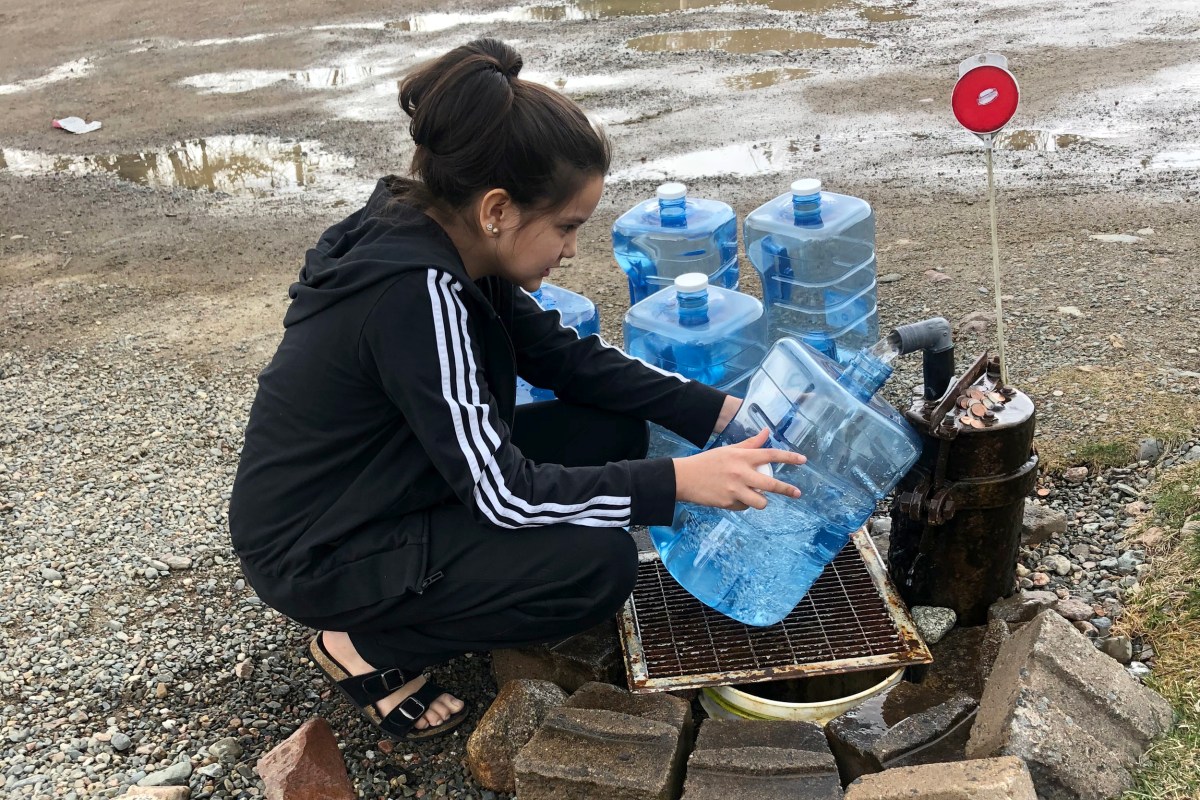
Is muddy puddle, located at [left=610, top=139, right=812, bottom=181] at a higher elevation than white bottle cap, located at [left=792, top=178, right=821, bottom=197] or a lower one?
lower

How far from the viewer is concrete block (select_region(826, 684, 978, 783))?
2168 mm

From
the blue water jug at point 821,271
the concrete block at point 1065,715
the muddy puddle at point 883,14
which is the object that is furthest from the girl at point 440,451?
the muddy puddle at point 883,14

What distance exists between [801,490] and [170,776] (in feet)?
6.03

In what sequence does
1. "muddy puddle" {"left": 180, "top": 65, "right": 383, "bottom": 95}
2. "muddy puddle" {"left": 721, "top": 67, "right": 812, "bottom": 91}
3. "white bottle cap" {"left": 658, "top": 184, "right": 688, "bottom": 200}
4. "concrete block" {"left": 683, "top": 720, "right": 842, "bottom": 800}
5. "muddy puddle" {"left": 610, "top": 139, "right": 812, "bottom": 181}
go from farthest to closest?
"muddy puddle" {"left": 180, "top": 65, "right": 383, "bottom": 95} → "muddy puddle" {"left": 721, "top": 67, "right": 812, "bottom": 91} → "muddy puddle" {"left": 610, "top": 139, "right": 812, "bottom": 181} → "white bottle cap" {"left": 658, "top": 184, "right": 688, "bottom": 200} → "concrete block" {"left": 683, "top": 720, "right": 842, "bottom": 800}

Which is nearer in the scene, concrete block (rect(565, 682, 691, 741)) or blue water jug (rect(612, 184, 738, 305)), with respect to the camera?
concrete block (rect(565, 682, 691, 741))

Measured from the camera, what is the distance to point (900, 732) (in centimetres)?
220

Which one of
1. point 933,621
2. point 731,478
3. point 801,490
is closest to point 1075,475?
point 933,621

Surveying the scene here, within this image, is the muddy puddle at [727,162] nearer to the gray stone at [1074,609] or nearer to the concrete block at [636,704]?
Answer: the gray stone at [1074,609]

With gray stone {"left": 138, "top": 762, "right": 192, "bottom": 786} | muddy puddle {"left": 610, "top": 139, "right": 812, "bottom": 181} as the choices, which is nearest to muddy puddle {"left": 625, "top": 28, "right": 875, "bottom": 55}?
muddy puddle {"left": 610, "top": 139, "right": 812, "bottom": 181}

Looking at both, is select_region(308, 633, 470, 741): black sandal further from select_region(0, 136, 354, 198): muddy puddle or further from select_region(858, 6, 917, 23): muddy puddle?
select_region(858, 6, 917, 23): muddy puddle

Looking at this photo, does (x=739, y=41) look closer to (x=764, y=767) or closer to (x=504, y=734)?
(x=504, y=734)

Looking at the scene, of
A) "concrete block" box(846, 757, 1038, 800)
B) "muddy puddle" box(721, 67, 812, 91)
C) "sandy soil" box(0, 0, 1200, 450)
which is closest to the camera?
"concrete block" box(846, 757, 1038, 800)

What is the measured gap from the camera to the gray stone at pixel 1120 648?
2.55m

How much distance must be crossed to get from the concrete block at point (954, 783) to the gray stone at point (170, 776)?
1672 millimetres
